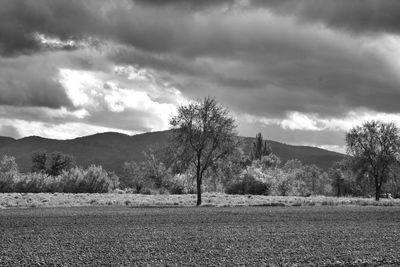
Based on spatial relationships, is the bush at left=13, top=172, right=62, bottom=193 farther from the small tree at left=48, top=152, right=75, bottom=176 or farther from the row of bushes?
the small tree at left=48, top=152, right=75, bottom=176

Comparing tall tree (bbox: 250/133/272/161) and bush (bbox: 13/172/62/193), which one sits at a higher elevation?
tall tree (bbox: 250/133/272/161)

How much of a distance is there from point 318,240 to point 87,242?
10699 millimetres

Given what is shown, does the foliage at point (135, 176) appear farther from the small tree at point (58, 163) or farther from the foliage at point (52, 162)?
the small tree at point (58, 163)

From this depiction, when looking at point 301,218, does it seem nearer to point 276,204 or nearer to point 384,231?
point 384,231

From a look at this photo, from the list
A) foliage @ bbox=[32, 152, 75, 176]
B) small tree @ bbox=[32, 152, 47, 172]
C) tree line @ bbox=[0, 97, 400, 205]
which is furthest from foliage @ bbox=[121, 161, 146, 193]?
small tree @ bbox=[32, 152, 47, 172]

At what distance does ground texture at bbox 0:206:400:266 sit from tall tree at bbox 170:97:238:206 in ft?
62.2

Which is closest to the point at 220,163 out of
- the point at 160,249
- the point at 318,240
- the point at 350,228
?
the point at 350,228

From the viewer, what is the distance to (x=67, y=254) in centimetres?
1812

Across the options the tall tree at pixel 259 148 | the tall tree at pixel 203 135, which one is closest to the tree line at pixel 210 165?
the tall tree at pixel 203 135

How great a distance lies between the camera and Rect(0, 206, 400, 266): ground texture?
17188 millimetres

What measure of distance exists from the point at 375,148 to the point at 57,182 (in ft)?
157

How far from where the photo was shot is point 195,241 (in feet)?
71.9

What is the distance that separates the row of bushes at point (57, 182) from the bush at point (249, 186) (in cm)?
2309

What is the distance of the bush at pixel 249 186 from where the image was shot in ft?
282
